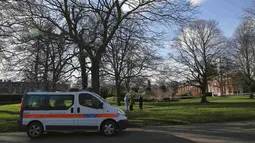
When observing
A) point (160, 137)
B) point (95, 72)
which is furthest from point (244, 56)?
point (160, 137)

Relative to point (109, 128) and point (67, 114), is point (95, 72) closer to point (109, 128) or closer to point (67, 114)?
point (67, 114)

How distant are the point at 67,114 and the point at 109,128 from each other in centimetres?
190

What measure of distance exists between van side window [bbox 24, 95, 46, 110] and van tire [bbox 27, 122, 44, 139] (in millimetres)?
683

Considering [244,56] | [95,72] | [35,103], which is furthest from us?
[244,56]

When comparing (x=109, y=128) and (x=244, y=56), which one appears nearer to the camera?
(x=109, y=128)

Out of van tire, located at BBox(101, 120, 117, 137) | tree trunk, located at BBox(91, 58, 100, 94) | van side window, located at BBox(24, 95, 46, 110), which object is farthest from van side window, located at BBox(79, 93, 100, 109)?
tree trunk, located at BBox(91, 58, 100, 94)

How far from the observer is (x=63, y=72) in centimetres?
2070

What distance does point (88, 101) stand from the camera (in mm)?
12227

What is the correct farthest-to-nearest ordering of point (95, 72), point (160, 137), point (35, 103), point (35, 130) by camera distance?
point (95, 72), point (35, 103), point (35, 130), point (160, 137)

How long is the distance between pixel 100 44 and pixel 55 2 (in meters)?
4.05

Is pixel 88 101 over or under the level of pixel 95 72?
under

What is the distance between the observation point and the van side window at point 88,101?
39.9 feet

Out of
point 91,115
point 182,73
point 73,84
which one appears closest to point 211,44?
point 182,73

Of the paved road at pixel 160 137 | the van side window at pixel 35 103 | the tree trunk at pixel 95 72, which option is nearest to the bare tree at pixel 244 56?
the tree trunk at pixel 95 72
